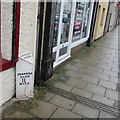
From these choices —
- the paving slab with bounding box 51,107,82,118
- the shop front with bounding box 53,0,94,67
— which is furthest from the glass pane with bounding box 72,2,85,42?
the paving slab with bounding box 51,107,82,118

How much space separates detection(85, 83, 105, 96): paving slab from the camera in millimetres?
3275

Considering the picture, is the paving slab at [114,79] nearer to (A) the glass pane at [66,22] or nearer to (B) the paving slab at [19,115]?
(A) the glass pane at [66,22]

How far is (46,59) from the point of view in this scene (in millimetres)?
3287

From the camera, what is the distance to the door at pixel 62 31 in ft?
12.8

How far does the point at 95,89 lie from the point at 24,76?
1.61 meters

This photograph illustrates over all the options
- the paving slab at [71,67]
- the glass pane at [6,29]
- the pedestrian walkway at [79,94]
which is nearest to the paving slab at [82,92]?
the pedestrian walkway at [79,94]

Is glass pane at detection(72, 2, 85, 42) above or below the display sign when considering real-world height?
above

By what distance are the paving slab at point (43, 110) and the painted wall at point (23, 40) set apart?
19.7 inches

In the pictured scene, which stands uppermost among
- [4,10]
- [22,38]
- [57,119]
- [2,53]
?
[4,10]

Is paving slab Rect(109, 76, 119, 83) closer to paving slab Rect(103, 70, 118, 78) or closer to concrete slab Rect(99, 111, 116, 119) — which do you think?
paving slab Rect(103, 70, 118, 78)

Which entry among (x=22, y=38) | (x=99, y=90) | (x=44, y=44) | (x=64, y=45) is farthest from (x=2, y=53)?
(x=64, y=45)

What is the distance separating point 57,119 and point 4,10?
1797 mm

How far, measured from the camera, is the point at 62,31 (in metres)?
4.41

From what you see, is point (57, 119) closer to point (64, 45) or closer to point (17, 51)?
point (17, 51)
